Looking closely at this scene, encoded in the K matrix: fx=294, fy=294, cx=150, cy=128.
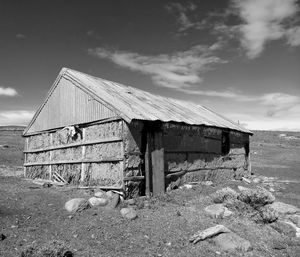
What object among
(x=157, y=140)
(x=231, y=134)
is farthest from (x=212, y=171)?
(x=157, y=140)

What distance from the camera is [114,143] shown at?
1138 cm

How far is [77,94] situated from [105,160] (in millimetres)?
3823

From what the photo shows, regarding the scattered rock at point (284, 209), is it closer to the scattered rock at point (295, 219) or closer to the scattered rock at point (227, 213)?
the scattered rock at point (295, 219)

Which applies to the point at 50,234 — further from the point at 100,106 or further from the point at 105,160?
the point at 100,106

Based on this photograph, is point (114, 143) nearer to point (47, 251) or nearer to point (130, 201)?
point (130, 201)

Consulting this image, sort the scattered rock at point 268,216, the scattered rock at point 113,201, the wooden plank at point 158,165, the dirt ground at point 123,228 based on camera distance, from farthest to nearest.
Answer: the wooden plank at point 158,165, the scattered rock at point 113,201, the scattered rock at point 268,216, the dirt ground at point 123,228

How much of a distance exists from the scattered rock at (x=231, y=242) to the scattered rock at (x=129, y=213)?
2.66 metres

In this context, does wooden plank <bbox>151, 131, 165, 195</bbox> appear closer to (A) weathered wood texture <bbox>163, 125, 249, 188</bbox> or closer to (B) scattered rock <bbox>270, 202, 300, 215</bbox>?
(A) weathered wood texture <bbox>163, 125, 249, 188</bbox>

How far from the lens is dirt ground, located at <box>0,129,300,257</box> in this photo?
656cm

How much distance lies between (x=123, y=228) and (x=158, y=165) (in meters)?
4.22

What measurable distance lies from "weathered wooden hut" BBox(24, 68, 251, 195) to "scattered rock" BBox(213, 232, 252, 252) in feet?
14.9

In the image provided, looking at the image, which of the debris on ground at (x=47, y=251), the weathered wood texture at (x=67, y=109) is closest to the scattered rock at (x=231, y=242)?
the debris on ground at (x=47, y=251)

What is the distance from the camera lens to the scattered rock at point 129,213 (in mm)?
8688

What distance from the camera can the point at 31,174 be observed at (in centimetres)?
1598
